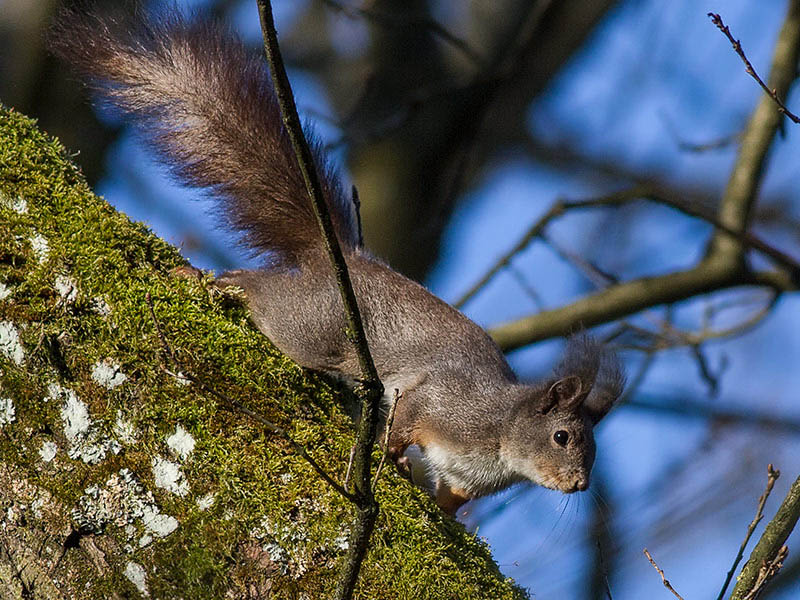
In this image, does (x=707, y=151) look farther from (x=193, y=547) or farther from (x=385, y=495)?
(x=193, y=547)

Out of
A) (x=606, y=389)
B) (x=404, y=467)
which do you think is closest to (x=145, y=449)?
(x=404, y=467)

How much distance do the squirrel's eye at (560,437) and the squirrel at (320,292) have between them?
0.01 meters

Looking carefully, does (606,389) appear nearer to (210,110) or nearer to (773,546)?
(773,546)

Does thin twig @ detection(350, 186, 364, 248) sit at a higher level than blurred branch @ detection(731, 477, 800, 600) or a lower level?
higher

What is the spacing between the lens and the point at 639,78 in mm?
6711

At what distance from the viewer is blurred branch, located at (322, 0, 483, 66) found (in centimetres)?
455

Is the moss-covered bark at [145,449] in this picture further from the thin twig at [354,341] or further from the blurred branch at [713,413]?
the blurred branch at [713,413]

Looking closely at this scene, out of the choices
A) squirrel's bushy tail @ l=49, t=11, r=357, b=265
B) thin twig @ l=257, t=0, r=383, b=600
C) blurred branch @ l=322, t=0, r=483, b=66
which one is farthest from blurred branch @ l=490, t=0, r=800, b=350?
thin twig @ l=257, t=0, r=383, b=600

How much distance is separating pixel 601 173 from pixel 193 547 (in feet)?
19.9

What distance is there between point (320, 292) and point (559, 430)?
1049 millimetres

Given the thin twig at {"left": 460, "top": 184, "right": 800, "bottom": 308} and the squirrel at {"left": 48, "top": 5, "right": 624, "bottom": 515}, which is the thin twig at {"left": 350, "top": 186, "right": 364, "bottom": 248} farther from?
the thin twig at {"left": 460, "top": 184, "right": 800, "bottom": 308}

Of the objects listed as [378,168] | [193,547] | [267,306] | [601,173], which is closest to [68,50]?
[267,306]

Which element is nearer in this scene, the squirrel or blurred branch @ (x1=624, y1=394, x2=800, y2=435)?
the squirrel

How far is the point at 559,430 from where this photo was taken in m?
3.48
